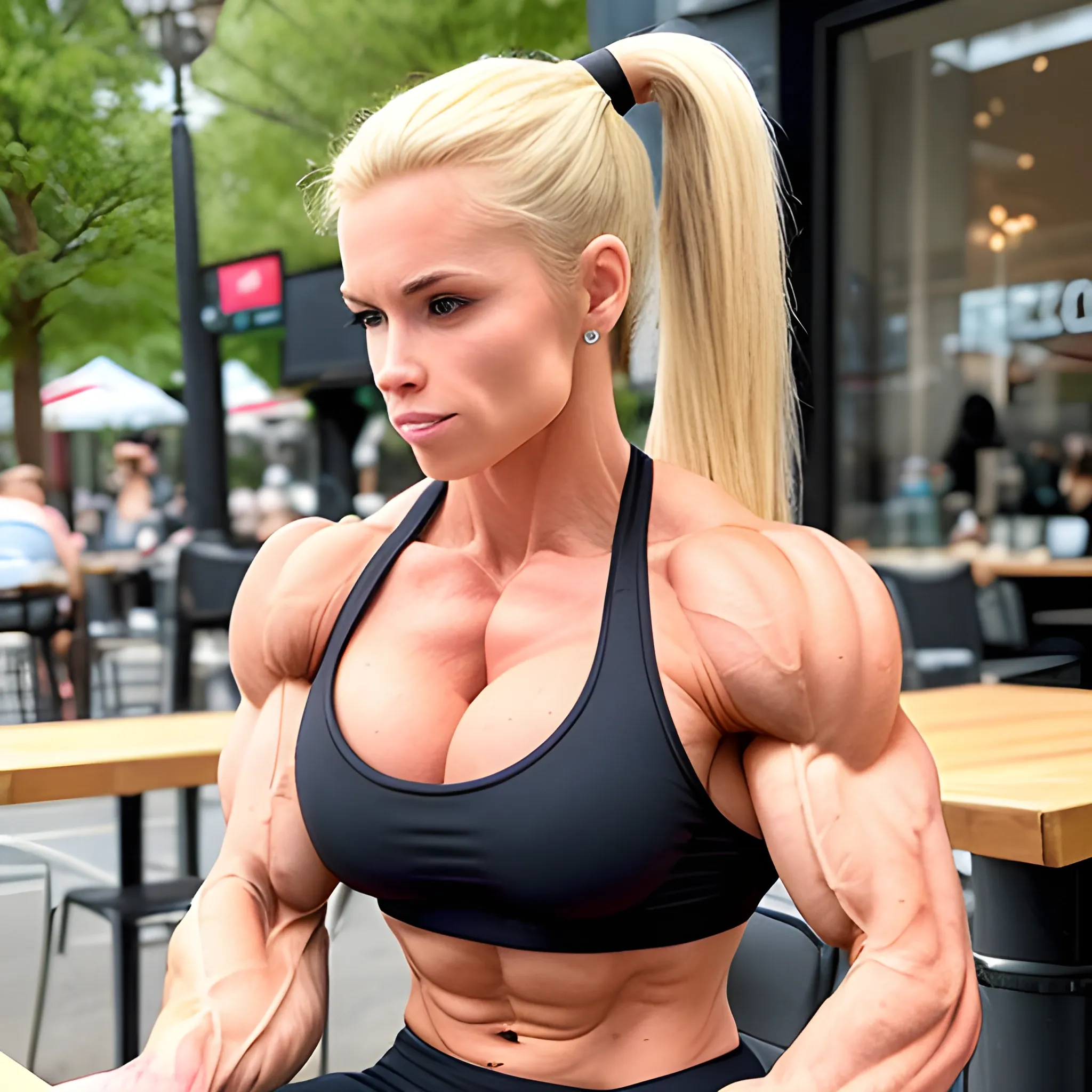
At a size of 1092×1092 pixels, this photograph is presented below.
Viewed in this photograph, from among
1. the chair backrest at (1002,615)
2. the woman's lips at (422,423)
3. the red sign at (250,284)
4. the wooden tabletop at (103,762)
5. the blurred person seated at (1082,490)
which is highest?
the red sign at (250,284)

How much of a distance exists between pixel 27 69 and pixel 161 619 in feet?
9.92

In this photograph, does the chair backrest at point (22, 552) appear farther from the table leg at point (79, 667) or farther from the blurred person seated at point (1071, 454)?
the blurred person seated at point (1071, 454)

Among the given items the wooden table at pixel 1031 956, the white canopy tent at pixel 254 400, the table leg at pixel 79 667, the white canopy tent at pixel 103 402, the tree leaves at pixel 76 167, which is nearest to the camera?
the wooden table at pixel 1031 956

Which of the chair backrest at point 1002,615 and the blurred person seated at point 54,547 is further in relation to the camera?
the chair backrest at point 1002,615

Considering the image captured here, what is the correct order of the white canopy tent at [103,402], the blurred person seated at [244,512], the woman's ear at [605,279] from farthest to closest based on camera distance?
1. the blurred person seated at [244,512]
2. the white canopy tent at [103,402]
3. the woman's ear at [605,279]

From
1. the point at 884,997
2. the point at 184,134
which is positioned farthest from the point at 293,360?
the point at 884,997

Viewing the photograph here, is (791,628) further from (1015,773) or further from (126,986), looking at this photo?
(126,986)

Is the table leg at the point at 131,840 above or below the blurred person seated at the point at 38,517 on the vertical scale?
below

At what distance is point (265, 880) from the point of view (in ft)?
3.51

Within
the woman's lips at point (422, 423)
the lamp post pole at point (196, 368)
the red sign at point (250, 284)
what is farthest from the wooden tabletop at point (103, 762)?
the red sign at point (250, 284)

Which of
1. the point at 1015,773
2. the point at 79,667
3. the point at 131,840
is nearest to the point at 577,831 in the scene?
the point at 1015,773

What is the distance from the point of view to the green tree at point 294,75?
8.10 meters

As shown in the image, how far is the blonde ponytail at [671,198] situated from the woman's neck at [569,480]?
0.26 ft

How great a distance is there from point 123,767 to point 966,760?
4.40 feet
